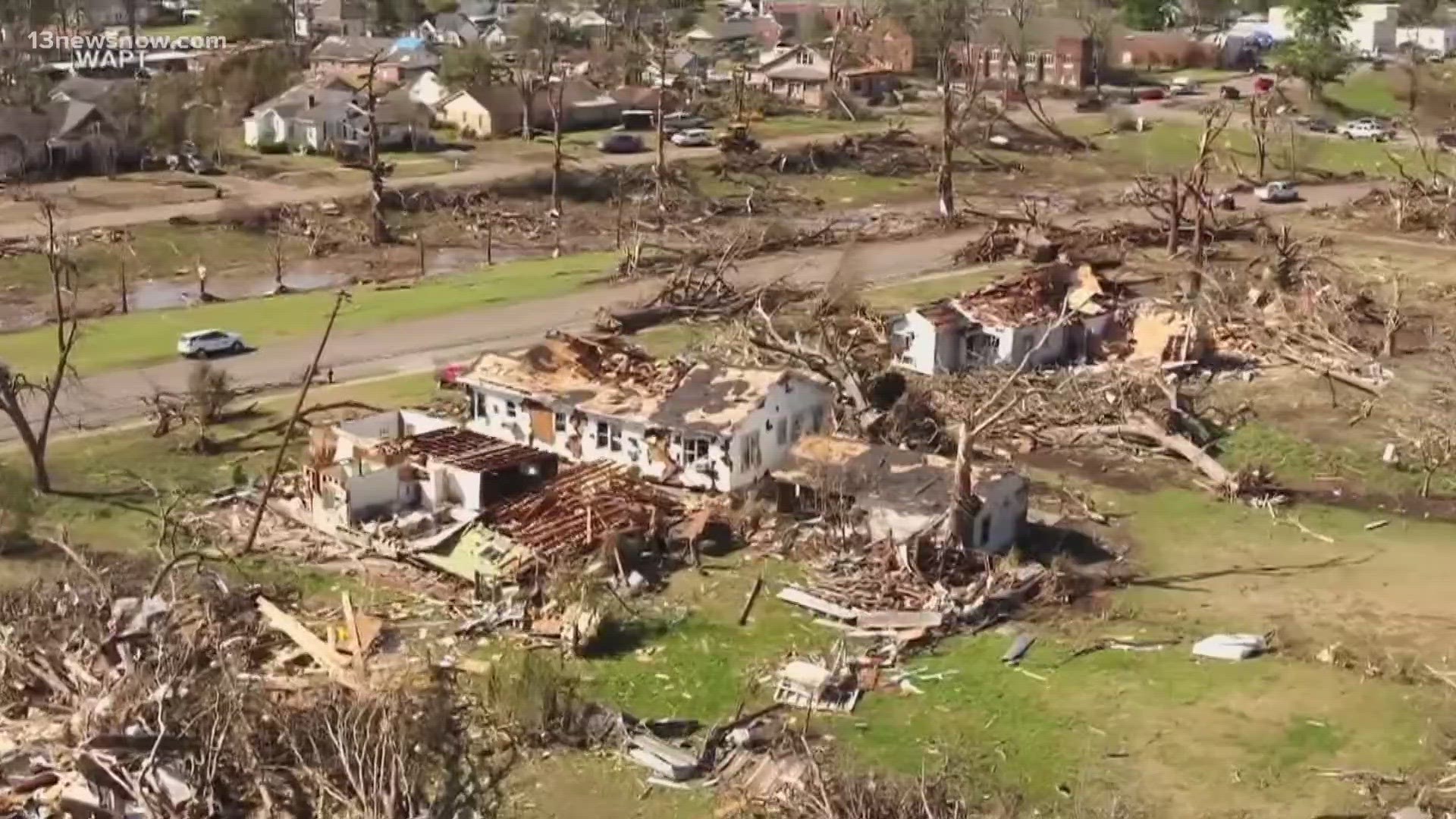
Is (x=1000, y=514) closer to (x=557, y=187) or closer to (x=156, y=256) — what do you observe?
(x=156, y=256)

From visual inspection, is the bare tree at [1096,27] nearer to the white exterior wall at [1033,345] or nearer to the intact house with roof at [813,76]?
the intact house with roof at [813,76]

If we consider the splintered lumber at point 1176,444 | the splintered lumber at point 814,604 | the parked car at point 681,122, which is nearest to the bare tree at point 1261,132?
the parked car at point 681,122

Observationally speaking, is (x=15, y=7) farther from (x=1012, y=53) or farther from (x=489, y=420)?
(x=489, y=420)

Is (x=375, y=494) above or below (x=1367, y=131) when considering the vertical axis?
below

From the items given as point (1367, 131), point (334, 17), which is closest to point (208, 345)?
point (1367, 131)

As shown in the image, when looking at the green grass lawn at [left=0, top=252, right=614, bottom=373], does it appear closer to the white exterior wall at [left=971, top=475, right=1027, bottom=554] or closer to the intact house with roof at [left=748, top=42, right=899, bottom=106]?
the white exterior wall at [left=971, top=475, right=1027, bottom=554]
